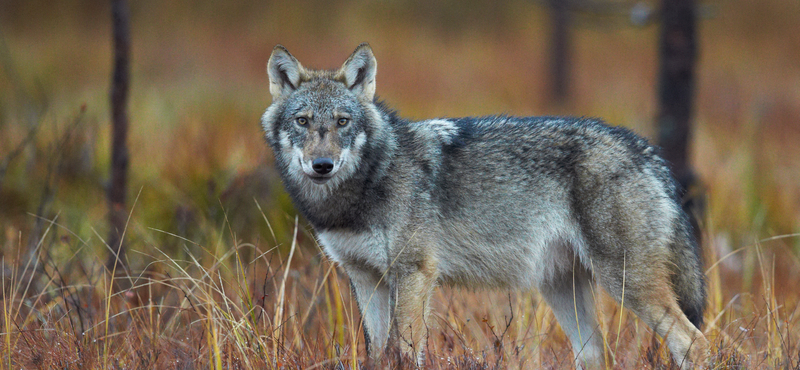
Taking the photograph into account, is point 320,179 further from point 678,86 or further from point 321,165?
point 678,86

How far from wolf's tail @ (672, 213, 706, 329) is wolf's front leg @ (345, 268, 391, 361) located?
1811 millimetres

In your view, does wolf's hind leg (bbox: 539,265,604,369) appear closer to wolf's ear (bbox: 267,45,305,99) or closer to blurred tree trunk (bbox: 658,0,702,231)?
wolf's ear (bbox: 267,45,305,99)

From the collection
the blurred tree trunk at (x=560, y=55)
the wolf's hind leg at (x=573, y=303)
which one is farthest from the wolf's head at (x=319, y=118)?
the blurred tree trunk at (x=560, y=55)

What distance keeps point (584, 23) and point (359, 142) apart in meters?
17.5

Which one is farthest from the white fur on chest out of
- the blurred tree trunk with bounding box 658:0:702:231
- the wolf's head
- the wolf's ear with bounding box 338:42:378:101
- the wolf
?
the blurred tree trunk with bounding box 658:0:702:231

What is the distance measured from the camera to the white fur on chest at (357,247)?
3799 mm

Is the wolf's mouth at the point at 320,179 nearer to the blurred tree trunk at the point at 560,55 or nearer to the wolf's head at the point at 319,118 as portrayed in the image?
the wolf's head at the point at 319,118

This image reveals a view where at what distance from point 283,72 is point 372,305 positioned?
1.59m

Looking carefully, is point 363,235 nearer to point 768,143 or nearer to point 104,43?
point 768,143

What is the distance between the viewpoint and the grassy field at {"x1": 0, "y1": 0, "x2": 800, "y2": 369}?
3.77 m

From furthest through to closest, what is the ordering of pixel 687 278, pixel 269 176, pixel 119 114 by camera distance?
pixel 269 176 → pixel 119 114 → pixel 687 278

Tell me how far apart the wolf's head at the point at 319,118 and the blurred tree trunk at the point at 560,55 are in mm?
11816

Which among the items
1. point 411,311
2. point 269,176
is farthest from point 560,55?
point 411,311

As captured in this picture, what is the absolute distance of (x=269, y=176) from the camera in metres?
6.70
